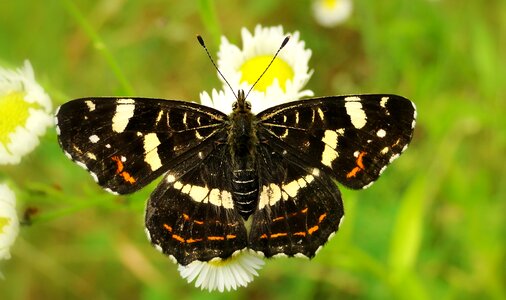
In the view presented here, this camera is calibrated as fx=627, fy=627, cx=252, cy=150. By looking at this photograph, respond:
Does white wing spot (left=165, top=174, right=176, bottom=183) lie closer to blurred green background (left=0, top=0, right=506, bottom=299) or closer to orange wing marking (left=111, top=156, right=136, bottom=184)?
orange wing marking (left=111, top=156, right=136, bottom=184)

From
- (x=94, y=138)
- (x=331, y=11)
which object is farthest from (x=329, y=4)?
(x=94, y=138)

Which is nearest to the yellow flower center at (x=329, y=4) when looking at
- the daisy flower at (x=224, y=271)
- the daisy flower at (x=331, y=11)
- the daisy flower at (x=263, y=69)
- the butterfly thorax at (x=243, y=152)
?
the daisy flower at (x=331, y=11)

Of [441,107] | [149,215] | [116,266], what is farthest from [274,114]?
[116,266]

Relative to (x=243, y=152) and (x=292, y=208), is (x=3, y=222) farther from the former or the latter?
(x=292, y=208)

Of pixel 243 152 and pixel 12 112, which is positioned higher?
pixel 12 112

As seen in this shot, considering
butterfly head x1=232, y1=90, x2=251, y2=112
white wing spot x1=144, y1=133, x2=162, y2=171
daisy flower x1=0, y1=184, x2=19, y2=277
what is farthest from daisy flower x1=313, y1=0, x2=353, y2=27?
daisy flower x1=0, y1=184, x2=19, y2=277

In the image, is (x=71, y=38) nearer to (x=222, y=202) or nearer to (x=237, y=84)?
(x=237, y=84)
